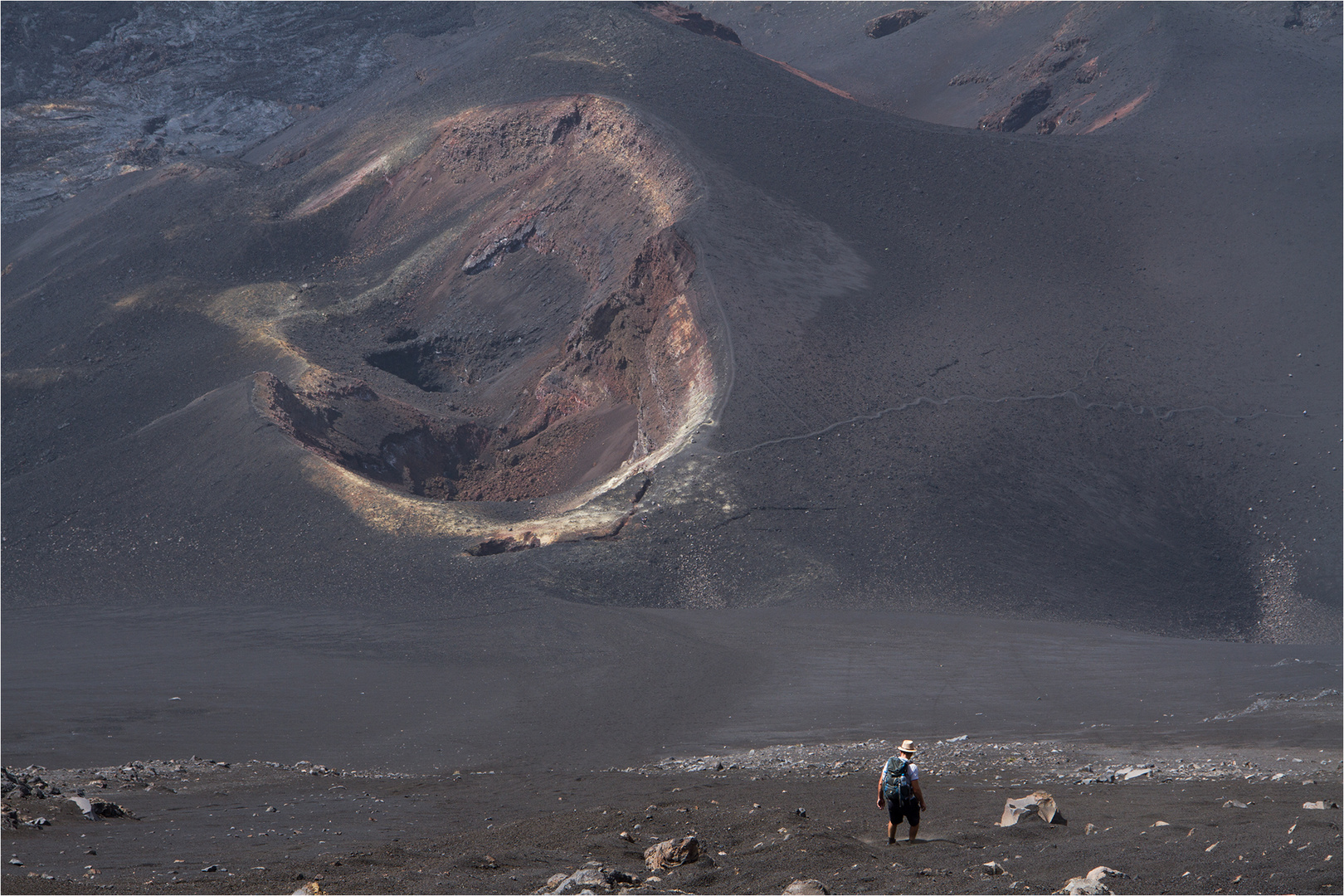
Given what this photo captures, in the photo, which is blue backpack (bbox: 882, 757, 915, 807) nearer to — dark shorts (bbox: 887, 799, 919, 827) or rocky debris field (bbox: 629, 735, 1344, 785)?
dark shorts (bbox: 887, 799, 919, 827)

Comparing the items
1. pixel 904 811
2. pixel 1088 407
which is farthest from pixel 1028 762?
pixel 1088 407

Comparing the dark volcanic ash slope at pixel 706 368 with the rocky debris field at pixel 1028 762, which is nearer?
the rocky debris field at pixel 1028 762

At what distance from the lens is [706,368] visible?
23875 millimetres

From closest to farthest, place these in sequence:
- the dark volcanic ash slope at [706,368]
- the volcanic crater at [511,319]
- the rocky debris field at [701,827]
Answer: the rocky debris field at [701,827] → the dark volcanic ash slope at [706,368] → the volcanic crater at [511,319]

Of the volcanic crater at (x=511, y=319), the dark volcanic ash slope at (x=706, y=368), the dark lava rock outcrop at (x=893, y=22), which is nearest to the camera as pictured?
the dark volcanic ash slope at (x=706, y=368)

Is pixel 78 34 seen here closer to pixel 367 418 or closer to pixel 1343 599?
pixel 367 418

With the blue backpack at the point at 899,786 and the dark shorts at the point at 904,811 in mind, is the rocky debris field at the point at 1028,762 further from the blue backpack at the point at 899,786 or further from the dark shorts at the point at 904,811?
the blue backpack at the point at 899,786

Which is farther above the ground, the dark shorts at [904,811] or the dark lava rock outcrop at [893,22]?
the dark lava rock outcrop at [893,22]

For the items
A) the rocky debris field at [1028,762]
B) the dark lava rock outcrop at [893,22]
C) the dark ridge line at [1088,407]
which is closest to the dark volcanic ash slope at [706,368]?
the dark ridge line at [1088,407]

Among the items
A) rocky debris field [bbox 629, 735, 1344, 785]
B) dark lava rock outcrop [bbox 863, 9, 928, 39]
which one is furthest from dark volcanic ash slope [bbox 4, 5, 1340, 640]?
dark lava rock outcrop [bbox 863, 9, 928, 39]

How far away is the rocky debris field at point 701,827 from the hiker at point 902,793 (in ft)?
0.61

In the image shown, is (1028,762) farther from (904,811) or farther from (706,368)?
(706,368)

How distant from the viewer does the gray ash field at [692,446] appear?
13789mm

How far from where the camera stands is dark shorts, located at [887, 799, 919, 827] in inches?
314
